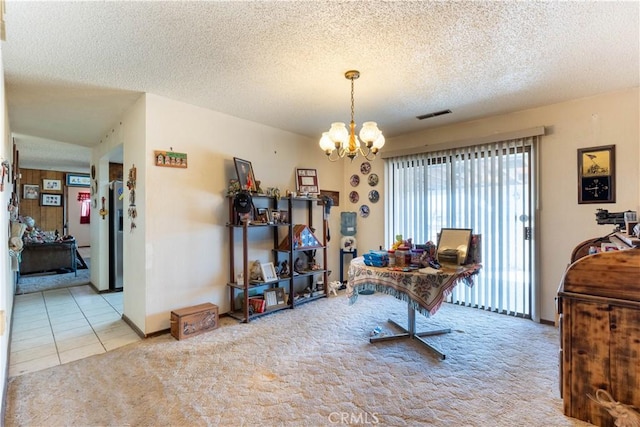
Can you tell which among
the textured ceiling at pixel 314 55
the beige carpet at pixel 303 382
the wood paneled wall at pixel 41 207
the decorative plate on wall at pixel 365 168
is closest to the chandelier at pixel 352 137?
the textured ceiling at pixel 314 55

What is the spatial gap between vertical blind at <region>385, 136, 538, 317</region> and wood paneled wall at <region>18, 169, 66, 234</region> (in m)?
9.44

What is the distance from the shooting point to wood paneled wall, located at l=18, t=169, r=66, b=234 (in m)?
7.87

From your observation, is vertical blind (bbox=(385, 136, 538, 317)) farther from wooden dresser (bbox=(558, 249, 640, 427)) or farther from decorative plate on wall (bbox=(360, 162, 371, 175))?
wooden dresser (bbox=(558, 249, 640, 427))

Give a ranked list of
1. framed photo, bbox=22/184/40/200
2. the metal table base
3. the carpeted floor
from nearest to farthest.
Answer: the metal table base
the carpeted floor
framed photo, bbox=22/184/40/200

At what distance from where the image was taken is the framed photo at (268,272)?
3738mm

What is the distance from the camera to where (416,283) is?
247 cm

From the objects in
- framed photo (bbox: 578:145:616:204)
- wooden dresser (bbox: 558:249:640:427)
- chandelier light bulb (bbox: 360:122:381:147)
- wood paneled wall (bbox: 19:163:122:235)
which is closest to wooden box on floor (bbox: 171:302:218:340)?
chandelier light bulb (bbox: 360:122:381:147)

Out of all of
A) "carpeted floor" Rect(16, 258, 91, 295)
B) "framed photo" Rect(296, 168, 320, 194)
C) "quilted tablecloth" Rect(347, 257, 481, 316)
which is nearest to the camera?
"quilted tablecloth" Rect(347, 257, 481, 316)

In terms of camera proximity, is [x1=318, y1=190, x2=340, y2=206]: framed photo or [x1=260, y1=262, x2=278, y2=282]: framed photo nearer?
[x1=260, y1=262, x2=278, y2=282]: framed photo

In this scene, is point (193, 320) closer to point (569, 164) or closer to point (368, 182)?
point (368, 182)

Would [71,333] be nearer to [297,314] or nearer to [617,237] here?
[297,314]

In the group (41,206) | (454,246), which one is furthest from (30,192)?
(454,246)

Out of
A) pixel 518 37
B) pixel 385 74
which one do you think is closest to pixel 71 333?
pixel 385 74

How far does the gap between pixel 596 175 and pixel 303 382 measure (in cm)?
345
